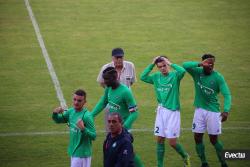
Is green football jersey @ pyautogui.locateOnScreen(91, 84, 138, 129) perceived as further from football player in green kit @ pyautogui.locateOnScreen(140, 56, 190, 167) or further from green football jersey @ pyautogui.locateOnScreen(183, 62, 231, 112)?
green football jersey @ pyautogui.locateOnScreen(183, 62, 231, 112)

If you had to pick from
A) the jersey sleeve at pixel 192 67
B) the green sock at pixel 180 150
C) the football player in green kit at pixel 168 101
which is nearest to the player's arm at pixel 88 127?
the football player in green kit at pixel 168 101

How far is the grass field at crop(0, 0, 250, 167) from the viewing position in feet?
46.1

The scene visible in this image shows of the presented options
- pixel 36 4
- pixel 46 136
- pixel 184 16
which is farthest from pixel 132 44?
pixel 46 136

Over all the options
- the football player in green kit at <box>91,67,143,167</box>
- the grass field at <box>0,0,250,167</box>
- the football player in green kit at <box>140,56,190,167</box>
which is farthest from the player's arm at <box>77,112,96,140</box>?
the grass field at <box>0,0,250,167</box>

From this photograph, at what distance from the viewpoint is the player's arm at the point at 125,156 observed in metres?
8.93

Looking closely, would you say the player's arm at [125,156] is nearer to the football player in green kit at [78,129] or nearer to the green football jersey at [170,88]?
the football player in green kit at [78,129]

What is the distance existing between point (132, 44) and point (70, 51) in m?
2.08

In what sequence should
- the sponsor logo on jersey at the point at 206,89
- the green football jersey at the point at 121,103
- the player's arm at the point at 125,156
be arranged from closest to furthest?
the player's arm at the point at 125,156 < the green football jersey at the point at 121,103 < the sponsor logo on jersey at the point at 206,89

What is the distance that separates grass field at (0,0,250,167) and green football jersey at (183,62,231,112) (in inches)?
51.5

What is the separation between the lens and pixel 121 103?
11.6m

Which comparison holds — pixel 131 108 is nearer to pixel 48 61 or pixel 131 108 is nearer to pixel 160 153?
pixel 160 153

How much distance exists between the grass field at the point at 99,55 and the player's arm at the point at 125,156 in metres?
4.04

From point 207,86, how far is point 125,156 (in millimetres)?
3889

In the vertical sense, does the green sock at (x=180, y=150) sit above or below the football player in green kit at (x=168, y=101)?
below
